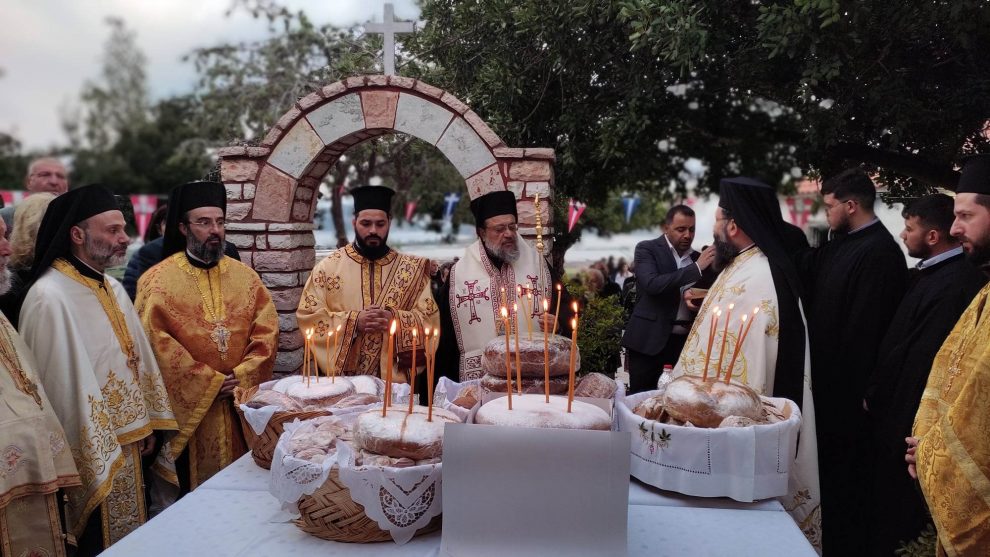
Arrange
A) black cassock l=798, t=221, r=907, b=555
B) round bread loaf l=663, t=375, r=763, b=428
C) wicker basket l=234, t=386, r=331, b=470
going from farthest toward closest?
black cassock l=798, t=221, r=907, b=555 → wicker basket l=234, t=386, r=331, b=470 → round bread loaf l=663, t=375, r=763, b=428

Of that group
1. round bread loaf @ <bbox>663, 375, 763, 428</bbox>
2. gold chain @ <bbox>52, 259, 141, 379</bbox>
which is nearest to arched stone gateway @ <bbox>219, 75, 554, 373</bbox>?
gold chain @ <bbox>52, 259, 141, 379</bbox>

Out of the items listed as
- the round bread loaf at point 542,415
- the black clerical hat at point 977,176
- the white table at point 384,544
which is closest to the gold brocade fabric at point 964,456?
the black clerical hat at point 977,176

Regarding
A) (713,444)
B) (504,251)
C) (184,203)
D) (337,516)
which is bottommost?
(337,516)

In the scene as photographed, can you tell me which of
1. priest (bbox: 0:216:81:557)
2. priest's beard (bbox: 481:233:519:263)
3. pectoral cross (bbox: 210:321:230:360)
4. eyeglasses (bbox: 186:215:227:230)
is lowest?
priest (bbox: 0:216:81:557)

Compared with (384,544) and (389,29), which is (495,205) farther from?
(384,544)

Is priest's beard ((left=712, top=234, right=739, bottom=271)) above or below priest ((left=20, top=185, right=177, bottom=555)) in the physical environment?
above

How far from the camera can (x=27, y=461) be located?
275cm

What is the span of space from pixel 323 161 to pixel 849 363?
3658 mm

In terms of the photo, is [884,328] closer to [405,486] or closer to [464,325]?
[464,325]

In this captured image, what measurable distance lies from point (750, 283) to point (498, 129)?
3.82 meters

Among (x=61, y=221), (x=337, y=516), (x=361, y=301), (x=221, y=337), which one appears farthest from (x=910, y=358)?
(x=61, y=221)

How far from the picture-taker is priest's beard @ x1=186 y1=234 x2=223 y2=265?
4.03 metres

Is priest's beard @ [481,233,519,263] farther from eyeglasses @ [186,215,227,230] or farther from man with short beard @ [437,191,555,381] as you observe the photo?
eyeglasses @ [186,215,227,230]

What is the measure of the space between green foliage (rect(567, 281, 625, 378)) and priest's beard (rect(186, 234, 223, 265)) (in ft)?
8.42
